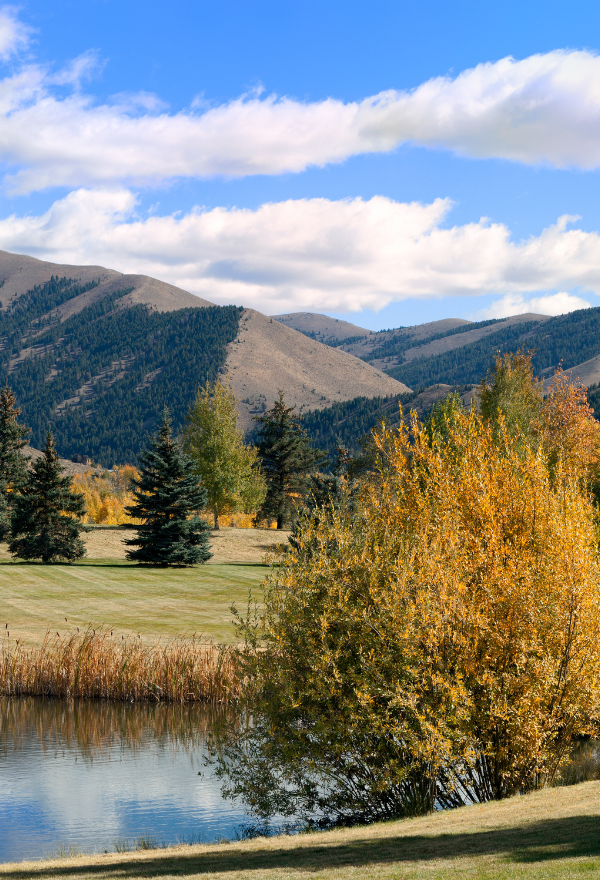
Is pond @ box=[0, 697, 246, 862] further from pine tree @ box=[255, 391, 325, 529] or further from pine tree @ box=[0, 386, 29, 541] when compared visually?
pine tree @ box=[255, 391, 325, 529]

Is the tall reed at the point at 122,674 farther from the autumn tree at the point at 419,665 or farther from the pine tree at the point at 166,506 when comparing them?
the pine tree at the point at 166,506

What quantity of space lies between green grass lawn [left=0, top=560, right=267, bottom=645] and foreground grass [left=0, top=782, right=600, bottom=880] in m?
18.1

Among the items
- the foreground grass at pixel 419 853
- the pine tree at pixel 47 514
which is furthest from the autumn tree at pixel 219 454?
the foreground grass at pixel 419 853

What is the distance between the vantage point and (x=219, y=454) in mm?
62625

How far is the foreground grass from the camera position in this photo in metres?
10.0

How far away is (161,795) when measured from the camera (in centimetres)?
1831

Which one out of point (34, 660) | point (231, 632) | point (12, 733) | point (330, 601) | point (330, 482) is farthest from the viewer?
point (330, 482)

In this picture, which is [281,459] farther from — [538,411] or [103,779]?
[103,779]

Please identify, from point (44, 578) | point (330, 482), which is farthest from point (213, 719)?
point (330, 482)

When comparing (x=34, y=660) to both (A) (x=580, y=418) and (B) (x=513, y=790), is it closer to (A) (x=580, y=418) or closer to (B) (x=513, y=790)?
(B) (x=513, y=790)

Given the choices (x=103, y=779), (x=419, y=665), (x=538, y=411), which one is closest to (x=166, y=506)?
(x=538, y=411)

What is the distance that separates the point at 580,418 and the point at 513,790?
52.5 m

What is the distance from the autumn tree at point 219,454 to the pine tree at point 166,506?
10.1 metres

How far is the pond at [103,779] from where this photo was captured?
16.0 meters
